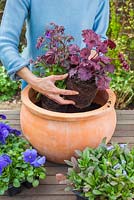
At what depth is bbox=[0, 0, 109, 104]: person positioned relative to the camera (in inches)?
52.1

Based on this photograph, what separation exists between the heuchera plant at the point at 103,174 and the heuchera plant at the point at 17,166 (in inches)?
4.3

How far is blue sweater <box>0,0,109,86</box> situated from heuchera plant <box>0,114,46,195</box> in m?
0.28

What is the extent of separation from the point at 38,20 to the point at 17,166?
58 centimetres

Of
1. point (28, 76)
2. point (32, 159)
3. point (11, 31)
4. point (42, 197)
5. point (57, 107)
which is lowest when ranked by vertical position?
point (42, 197)

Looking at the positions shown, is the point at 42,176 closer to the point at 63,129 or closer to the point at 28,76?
the point at 63,129

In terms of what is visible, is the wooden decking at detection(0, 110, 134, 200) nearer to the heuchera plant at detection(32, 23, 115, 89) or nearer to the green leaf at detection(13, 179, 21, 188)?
the green leaf at detection(13, 179, 21, 188)

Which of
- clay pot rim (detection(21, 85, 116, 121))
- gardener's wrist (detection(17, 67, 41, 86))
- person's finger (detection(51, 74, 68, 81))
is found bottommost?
clay pot rim (detection(21, 85, 116, 121))

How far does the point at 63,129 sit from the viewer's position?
1.28 meters

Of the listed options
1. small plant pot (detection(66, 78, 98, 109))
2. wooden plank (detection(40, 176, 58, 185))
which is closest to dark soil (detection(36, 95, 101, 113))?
small plant pot (detection(66, 78, 98, 109))

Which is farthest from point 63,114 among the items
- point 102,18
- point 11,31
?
point 102,18

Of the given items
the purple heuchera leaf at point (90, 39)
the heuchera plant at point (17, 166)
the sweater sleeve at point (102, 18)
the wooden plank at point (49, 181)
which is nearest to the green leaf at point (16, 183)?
the heuchera plant at point (17, 166)

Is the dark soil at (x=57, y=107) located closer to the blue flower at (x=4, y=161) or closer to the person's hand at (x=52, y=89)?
the person's hand at (x=52, y=89)

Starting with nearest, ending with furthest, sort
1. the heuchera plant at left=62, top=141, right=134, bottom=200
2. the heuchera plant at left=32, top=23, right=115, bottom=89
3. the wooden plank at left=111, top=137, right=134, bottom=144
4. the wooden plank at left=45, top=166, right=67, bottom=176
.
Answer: the heuchera plant at left=62, top=141, right=134, bottom=200 < the heuchera plant at left=32, top=23, right=115, bottom=89 < the wooden plank at left=45, top=166, right=67, bottom=176 < the wooden plank at left=111, top=137, right=134, bottom=144

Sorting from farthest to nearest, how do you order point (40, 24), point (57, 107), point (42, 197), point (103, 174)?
point (40, 24)
point (57, 107)
point (42, 197)
point (103, 174)
